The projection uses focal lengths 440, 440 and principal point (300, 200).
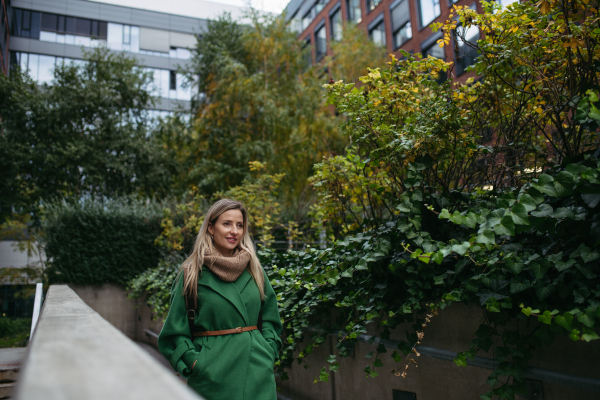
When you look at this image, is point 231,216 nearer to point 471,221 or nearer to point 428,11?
point 471,221

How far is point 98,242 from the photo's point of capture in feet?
43.6

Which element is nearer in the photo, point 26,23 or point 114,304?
point 114,304

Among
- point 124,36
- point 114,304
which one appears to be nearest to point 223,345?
point 114,304

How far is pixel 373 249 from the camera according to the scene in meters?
3.41

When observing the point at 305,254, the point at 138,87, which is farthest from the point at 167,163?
the point at 305,254

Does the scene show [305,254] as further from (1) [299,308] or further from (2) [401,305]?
(2) [401,305]

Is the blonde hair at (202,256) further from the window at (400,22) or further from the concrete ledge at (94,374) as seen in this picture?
the window at (400,22)

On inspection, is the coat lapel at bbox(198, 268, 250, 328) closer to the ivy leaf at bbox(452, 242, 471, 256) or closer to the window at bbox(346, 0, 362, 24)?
the ivy leaf at bbox(452, 242, 471, 256)

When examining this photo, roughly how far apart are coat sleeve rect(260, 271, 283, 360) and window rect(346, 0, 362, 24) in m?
26.7

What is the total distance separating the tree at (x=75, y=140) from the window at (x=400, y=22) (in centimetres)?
1370

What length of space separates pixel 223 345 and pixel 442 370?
1.61m

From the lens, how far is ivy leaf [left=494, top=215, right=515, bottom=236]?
232 centimetres

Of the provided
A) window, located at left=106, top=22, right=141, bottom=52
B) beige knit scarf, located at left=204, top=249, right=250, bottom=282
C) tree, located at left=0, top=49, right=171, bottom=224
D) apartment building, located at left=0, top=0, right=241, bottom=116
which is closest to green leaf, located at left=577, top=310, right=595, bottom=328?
beige knit scarf, located at left=204, top=249, right=250, bottom=282

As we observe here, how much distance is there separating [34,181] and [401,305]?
65.1 ft
